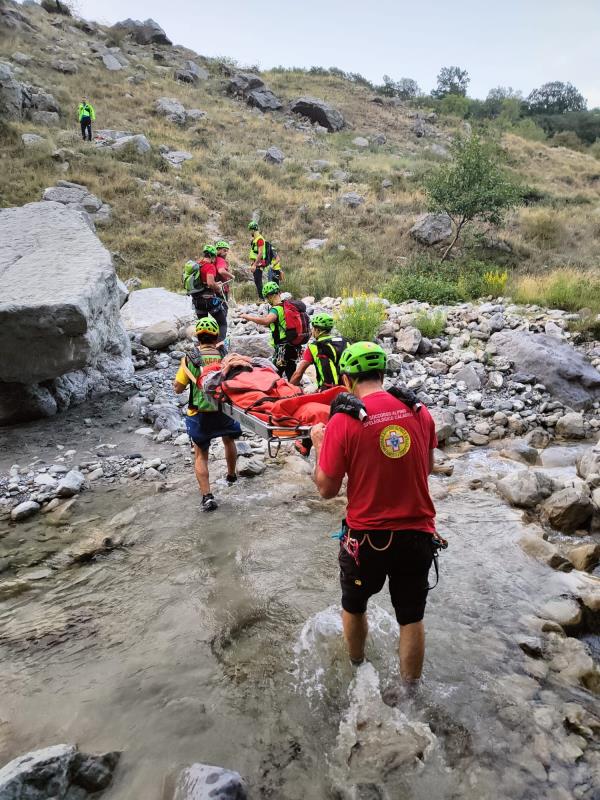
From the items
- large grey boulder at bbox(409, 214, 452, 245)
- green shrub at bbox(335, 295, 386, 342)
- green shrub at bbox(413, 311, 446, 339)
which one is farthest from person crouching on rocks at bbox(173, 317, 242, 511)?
large grey boulder at bbox(409, 214, 452, 245)

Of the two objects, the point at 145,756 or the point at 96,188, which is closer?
the point at 145,756

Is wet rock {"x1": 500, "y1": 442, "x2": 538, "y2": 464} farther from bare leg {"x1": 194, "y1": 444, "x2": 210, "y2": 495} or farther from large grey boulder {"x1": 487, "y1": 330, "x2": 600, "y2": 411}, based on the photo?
bare leg {"x1": 194, "y1": 444, "x2": 210, "y2": 495}

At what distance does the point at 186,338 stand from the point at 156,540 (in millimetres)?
5777

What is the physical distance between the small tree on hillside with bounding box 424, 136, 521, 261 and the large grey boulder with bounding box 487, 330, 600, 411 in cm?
754

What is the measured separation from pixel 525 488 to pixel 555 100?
211 ft

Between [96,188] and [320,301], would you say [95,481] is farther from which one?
[96,188]

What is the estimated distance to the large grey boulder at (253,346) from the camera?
30.2ft

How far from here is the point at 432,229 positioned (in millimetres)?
16906

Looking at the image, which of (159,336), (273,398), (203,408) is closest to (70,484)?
(203,408)

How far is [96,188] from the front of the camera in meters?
17.4

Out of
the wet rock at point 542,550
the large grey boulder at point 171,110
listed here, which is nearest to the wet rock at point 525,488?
the wet rock at point 542,550

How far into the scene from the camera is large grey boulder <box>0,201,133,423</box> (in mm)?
5777

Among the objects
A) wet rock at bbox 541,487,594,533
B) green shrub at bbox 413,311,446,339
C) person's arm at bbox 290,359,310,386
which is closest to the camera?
wet rock at bbox 541,487,594,533

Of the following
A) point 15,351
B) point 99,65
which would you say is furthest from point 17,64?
point 15,351
